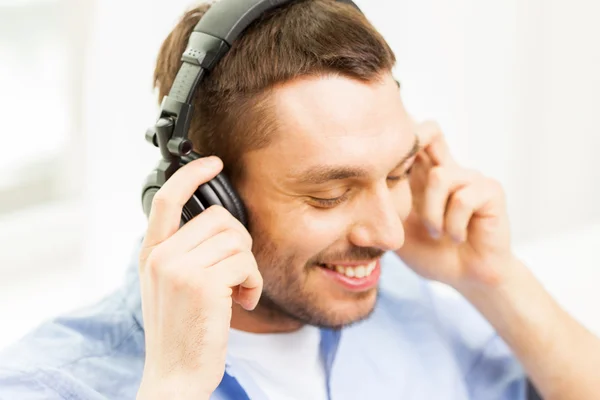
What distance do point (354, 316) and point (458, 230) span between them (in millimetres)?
255

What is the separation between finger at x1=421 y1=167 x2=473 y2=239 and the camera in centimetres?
142

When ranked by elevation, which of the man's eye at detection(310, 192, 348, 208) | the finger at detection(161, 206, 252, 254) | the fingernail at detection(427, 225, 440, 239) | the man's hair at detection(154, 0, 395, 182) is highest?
the man's hair at detection(154, 0, 395, 182)

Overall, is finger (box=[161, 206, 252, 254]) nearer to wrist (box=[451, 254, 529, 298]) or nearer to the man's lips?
the man's lips

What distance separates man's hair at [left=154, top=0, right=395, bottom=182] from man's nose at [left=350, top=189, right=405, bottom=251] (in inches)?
6.8

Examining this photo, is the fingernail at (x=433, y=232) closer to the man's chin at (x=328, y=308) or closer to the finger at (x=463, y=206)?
the finger at (x=463, y=206)

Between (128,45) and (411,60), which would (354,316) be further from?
(411,60)

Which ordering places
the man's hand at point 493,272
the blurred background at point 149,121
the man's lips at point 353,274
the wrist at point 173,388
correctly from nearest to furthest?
the wrist at point 173,388
the man's lips at point 353,274
the man's hand at point 493,272
the blurred background at point 149,121

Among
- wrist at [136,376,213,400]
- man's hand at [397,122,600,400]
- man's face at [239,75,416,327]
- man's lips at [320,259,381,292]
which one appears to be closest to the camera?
wrist at [136,376,213,400]

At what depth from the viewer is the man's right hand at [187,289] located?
3.44 feet

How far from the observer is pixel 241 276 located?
1.08 metres

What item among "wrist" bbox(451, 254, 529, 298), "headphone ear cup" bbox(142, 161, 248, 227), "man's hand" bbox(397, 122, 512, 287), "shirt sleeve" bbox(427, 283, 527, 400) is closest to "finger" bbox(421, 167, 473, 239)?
"man's hand" bbox(397, 122, 512, 287)

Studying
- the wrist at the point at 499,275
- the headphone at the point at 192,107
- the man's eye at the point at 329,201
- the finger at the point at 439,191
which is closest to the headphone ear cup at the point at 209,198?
the headphone at the point at 192,107

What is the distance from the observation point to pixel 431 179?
4.69 ft

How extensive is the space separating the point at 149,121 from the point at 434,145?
79 centimetres
